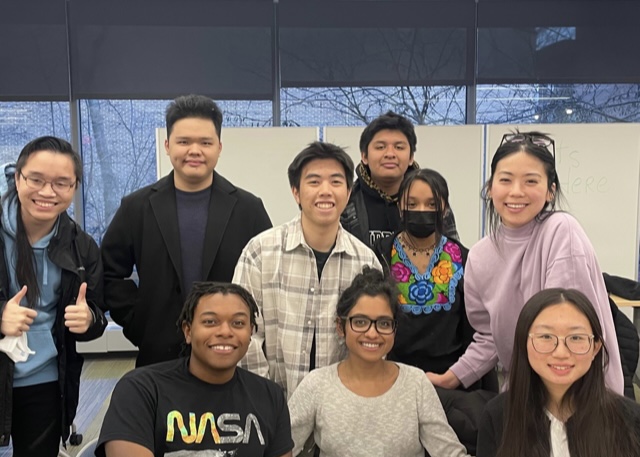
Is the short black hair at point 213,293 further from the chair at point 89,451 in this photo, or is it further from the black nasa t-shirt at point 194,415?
the chair at point 89,451

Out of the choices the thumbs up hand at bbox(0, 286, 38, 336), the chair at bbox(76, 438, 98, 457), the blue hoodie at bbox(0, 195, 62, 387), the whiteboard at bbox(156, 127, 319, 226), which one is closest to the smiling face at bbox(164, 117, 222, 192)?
the blue hoodie at bbox(0, 195, 62, 387)

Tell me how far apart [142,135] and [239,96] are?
0.98 meters

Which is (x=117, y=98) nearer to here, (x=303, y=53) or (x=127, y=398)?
(x=303, y=53)

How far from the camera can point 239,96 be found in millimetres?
5113

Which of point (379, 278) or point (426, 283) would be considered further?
point (426, 283)

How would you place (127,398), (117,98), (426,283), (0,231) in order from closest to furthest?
(127,398), (0,231), (426,283), (117,98)

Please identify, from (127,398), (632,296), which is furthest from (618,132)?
(127,398)

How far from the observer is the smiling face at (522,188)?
1675 mm

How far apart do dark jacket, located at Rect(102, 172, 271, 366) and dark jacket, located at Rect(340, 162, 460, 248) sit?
1.40 feet

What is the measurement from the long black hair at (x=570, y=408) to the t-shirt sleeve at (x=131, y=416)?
955 millimetres

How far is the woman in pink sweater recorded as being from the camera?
62.2 inches

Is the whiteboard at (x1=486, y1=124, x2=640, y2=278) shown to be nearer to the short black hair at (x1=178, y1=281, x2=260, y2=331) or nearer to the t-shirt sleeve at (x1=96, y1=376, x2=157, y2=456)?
the short black hair at (x1=178, y1=281, x2=260, y2=331)

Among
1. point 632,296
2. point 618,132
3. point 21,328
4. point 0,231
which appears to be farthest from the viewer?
point 618,132

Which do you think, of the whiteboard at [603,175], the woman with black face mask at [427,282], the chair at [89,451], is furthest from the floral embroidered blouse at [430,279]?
the whiteboard at [603,175]
